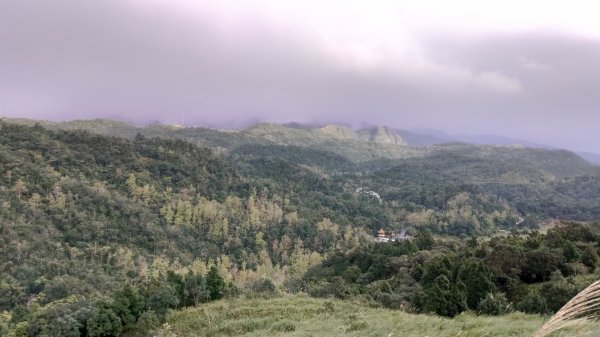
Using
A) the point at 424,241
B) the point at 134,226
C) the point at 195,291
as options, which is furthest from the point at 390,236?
the point at 195,291

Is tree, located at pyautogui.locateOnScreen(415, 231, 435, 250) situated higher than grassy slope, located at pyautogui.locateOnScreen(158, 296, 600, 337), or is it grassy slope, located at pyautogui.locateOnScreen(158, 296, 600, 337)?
grassy slope, located at pyautogui.locateOnScreen(158, 296, 600, 337)

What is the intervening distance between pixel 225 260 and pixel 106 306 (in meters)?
50.0

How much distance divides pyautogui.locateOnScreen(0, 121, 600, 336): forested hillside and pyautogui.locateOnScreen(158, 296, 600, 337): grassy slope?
11.7ft

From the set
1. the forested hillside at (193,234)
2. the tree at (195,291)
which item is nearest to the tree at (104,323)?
the forested hillside at (193,234)

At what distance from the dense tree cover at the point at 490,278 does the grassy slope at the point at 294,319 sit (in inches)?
213

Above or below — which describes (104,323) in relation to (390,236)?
Answer: above

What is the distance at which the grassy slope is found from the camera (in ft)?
44.8

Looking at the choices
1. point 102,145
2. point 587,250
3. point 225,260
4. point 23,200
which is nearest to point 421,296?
point 587,250

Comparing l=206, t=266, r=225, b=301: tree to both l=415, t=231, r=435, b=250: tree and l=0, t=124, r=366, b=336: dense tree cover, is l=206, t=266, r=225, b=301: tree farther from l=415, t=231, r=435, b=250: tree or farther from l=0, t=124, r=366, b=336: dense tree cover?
l=415, t=231, r=435, b=250: tree

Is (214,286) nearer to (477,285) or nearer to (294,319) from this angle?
(294,319)

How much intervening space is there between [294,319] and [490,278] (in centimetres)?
1547

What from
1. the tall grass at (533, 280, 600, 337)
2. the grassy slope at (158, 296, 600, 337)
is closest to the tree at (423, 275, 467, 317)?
the grassy slope at (158, 296, 600, 337)

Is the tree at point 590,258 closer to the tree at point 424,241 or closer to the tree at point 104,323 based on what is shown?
the tree at point 424,241

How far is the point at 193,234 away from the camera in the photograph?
3339 inches
